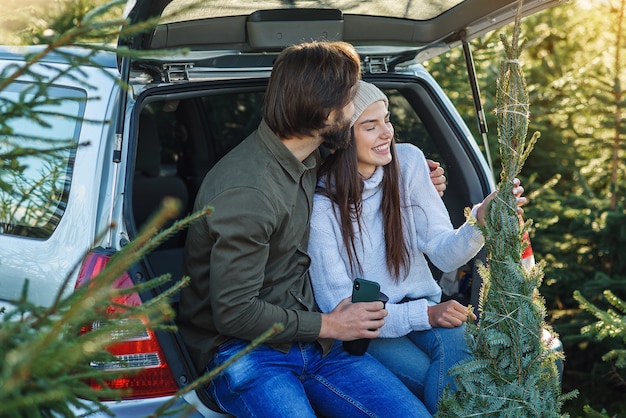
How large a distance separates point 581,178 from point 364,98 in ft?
8.00

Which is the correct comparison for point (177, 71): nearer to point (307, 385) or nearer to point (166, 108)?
point (166, 108)

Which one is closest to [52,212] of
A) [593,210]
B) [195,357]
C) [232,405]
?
[195,357]

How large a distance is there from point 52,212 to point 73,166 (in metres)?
0.16

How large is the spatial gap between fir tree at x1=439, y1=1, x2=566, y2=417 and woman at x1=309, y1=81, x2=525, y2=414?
251 millimetres

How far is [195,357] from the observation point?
2.61m

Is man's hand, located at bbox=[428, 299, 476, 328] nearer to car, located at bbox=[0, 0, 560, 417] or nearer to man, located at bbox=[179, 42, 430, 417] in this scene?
man, located at bbox=[179, 42, 430, 417]

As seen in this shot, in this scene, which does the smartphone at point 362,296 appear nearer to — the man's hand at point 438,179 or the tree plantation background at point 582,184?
the man's hand at point 438,179

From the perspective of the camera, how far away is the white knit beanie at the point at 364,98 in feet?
9.66

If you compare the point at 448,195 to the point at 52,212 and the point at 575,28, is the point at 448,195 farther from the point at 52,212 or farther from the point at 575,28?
the point at 575,28

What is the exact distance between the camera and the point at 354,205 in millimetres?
2959

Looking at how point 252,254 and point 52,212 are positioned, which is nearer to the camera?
point 252,254

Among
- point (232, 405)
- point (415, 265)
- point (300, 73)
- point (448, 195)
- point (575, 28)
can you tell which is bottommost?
point (232, 405)

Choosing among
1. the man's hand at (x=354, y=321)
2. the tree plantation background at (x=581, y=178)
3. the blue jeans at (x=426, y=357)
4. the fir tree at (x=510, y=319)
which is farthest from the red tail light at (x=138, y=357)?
the tree plantation background at (x=581, y=178)

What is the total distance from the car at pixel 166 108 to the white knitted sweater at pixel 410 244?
0.38m
